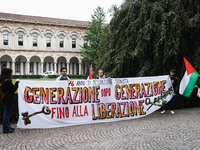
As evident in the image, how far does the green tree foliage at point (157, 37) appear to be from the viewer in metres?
8.21

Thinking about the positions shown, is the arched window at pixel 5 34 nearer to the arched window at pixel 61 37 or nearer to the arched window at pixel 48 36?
the arched window at pixel 48 36

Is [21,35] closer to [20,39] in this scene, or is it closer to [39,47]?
[20,39]

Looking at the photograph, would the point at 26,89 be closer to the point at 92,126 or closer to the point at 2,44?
the point at 92,126

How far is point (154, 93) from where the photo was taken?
7.12 metres

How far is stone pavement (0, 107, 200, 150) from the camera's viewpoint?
4.15 m

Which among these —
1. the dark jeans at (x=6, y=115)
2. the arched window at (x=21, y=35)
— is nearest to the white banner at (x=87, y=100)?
the dark jeans at (x=6, y=115)

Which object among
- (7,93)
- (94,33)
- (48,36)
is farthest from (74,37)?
(7,93)

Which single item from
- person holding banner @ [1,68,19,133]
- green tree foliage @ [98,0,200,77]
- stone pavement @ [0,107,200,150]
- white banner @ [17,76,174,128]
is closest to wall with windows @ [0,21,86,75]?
green tree foliage @ [98,0,200,77]

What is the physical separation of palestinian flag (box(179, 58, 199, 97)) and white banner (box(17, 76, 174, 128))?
580mm

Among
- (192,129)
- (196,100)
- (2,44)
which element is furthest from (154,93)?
(2,44)

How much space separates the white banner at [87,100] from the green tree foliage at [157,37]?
5.03 ft

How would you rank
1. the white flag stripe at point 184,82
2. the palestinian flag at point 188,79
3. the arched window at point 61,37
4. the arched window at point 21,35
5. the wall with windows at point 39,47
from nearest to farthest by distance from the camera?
the palestinian flag at point 188,79, the white flag stripe at point 184,82, the wall with windows at point 39,47, the arched window at point 21,35, the arched window at point 61,37

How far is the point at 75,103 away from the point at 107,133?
1432 millimetres

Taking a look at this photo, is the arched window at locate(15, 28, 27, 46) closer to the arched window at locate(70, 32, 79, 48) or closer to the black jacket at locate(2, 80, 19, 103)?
the arched window at locate(70, 32, 79, 48)
